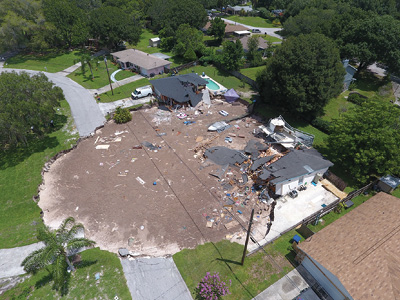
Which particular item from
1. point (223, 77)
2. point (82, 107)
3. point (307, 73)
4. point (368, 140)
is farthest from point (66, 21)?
point (368, 140)

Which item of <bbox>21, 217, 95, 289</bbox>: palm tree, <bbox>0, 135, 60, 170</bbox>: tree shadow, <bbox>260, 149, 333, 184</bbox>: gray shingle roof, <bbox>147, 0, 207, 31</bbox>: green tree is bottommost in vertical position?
<bbox>0, 135, 60, 170</bbox>: tree shadow

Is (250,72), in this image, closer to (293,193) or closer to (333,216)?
(293,193)

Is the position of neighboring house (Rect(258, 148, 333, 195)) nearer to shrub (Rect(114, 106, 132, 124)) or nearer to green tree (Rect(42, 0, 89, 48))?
shrub (Rect(114, 106, 132, 124))

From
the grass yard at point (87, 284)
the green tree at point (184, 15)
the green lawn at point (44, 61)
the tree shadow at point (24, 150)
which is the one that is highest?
the green tree at point (184, 15)

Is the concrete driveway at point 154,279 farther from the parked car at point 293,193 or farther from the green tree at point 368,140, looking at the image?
→ the green tree at point 368,140

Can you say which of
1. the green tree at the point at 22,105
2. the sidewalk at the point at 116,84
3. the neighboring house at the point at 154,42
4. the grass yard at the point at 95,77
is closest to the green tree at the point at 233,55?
the sidewalk at the point at 116,84

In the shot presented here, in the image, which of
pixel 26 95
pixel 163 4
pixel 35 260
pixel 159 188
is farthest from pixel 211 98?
pixel 163 4

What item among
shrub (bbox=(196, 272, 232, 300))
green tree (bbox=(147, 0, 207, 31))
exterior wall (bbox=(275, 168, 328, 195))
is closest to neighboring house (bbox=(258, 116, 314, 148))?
exterior wall (bbox=(275, 168, 328, 195))
